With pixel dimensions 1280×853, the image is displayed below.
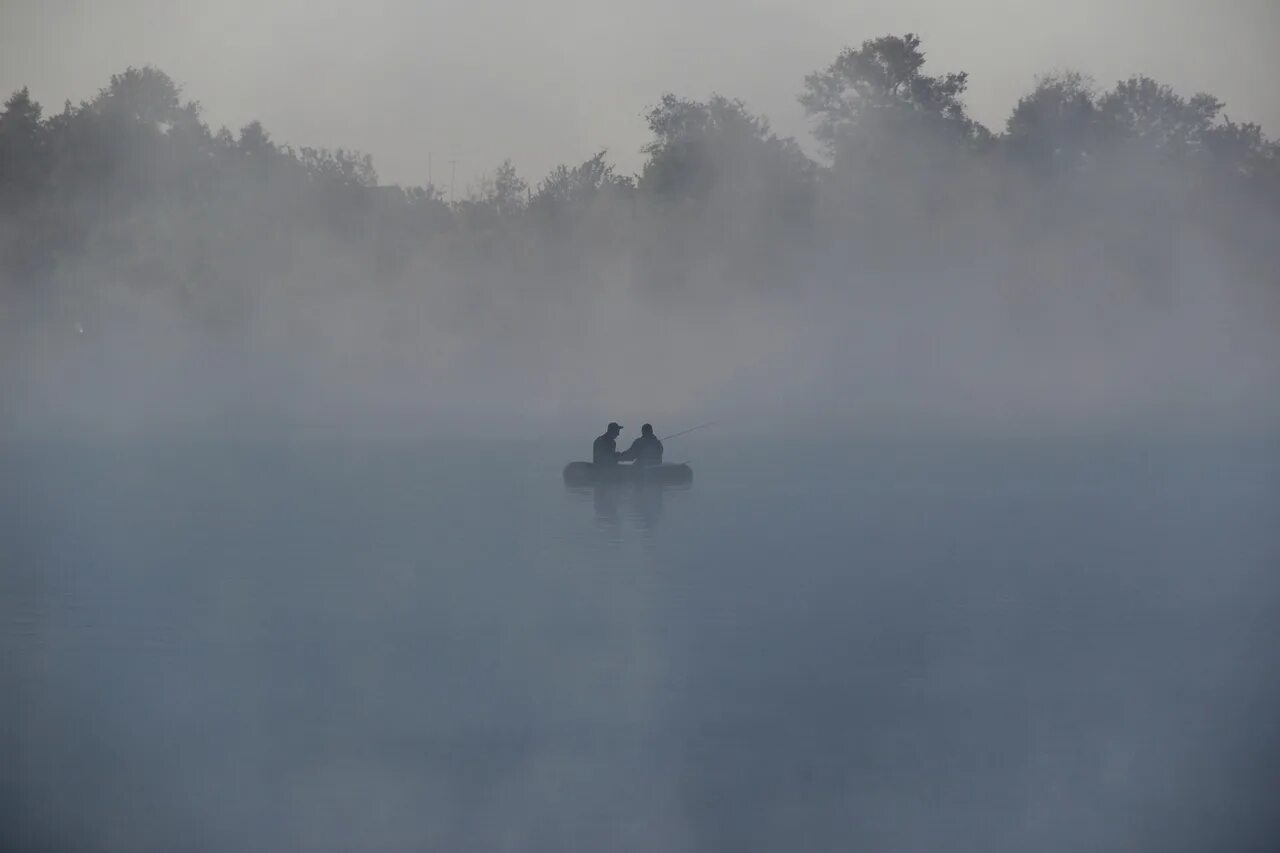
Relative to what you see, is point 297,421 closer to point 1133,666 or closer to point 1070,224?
point 1070,224

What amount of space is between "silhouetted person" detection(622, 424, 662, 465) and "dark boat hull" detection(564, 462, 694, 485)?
0.14m

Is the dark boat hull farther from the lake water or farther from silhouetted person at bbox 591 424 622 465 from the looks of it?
the lake water

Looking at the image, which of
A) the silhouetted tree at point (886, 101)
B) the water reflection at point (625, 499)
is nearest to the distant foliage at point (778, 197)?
the silhouetted tree at point (886, 101)

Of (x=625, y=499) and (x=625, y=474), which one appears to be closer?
(x=625, y=474)

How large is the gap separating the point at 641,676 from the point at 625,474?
1008 centimetres

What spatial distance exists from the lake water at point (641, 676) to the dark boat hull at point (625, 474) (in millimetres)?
382

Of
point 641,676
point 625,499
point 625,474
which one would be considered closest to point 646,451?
point 625,474

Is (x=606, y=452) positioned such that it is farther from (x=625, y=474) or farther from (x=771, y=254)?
(x=771, y=254)

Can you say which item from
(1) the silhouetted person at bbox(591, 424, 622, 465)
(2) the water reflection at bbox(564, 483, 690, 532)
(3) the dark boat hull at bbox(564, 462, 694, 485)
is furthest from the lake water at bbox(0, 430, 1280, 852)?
(1) the silhouetted person at bbox(591, 424, 622, 465)

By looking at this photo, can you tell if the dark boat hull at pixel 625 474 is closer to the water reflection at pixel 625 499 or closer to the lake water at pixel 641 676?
the water reflection at pixel 625 499

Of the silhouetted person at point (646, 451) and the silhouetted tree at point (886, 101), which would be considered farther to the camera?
the silhouetted tree at point (886, 101)

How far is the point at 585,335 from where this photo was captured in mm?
54625

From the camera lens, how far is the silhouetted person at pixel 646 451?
21859 mm

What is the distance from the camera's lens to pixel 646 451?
21.9 metres
